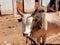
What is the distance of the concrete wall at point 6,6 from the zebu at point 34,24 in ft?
12.6

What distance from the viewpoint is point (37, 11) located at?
4.76 m

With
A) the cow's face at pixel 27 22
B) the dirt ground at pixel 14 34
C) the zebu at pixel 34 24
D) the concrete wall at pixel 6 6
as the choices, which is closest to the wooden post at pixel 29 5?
the concrete wall at pixel 6 6

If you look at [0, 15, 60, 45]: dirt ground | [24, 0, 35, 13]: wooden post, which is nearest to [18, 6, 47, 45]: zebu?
[0, 15, 60, 45]: dirt ground

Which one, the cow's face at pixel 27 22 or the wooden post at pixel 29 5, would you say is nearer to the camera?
the cow's face at pixel 27 22

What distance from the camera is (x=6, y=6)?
8.69 m

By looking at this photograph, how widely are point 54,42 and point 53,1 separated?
3.91 metres

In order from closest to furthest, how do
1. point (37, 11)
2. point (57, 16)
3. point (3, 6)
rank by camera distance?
point (37, 11), point (57, 16), point (3, 6)

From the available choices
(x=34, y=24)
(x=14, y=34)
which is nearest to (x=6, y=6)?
(x=14, y=34)

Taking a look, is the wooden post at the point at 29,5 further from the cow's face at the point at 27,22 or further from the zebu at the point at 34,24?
the cow's face at the point at 27,22

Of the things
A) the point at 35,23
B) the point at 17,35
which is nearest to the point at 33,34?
the point at 35,23

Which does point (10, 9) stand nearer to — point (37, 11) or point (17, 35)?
point (17, 35)

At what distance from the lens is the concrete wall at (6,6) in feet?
28.3

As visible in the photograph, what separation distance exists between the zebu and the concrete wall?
3.84 m

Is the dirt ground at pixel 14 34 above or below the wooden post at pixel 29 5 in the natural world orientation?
below
